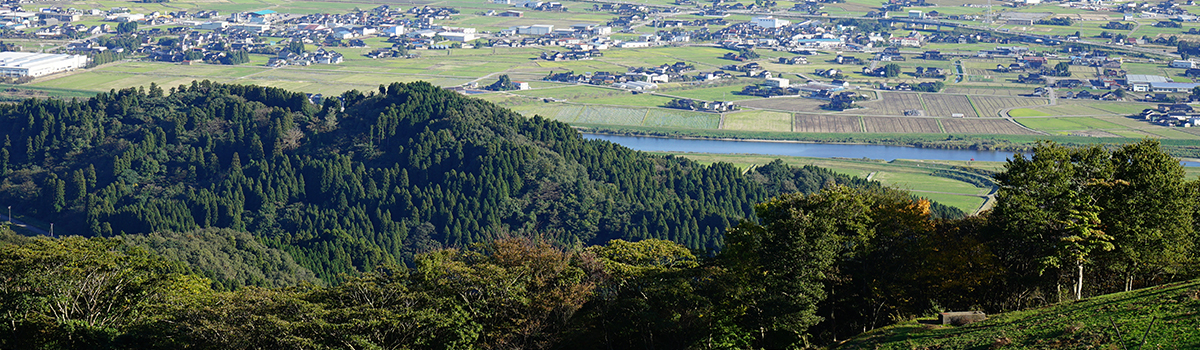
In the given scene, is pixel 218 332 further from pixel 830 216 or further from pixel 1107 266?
pixel 1107 266

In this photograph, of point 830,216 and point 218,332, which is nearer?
point 218,332

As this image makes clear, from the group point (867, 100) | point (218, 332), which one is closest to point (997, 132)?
point (867, 100)

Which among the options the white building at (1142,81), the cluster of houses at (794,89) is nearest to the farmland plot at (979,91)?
the white building at (1142,81)

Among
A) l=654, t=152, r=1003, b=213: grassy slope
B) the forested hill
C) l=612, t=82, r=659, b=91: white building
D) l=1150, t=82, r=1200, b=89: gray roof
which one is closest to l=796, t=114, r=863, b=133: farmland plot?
l=654, t=152, r=1003, b=213: grassy slope

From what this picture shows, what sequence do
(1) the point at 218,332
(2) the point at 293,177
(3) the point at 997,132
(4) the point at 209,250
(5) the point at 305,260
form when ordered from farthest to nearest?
(3) the point at 997,132 → (2) the point at 293,177 → (5) the point at 305,260 → (4) the point at 209,250 → (1) the point at 218,332

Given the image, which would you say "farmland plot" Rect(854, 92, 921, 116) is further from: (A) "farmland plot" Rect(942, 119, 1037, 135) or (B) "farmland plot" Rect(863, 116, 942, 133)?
(A) "farmland plot" Rect(942, 119, 1037, 135)

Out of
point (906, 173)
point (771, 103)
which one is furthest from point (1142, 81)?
point (906, 173)

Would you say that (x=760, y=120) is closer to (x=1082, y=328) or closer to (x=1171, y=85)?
(x=1171, y=85)
